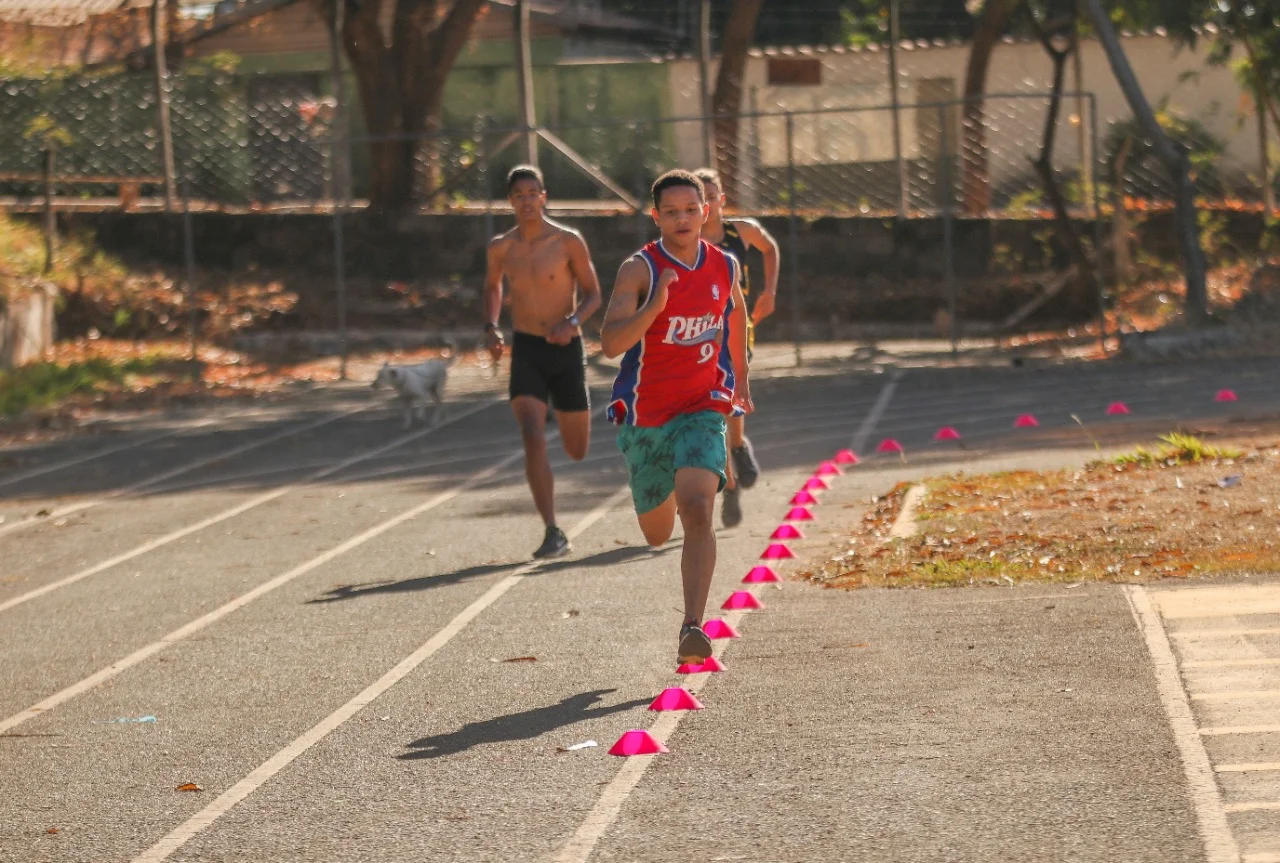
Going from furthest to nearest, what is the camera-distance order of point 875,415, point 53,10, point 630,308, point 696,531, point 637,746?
point 53,10, point 875,415, point 696,531, point 630,308, point 637,746

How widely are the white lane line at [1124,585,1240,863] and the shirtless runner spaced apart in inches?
137

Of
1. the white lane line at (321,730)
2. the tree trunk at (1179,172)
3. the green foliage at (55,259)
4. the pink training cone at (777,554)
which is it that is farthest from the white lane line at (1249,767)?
the green foliage at (55,259)

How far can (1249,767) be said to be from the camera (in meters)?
5.99

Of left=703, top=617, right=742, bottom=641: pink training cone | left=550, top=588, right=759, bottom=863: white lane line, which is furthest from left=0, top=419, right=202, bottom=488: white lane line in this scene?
left=550, top=588, right=759, bottom=863: white lane line

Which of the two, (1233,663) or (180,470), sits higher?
(1233,663)

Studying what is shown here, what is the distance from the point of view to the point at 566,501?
43.8ft

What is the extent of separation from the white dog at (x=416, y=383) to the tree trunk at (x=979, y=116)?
361 inches

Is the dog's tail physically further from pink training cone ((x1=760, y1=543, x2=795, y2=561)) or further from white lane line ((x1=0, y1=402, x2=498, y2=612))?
pink training cone ((x1=760, y1=543, x2=795, y2=561))

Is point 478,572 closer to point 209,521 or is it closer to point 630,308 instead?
point 209,521

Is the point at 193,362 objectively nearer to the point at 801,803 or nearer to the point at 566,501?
the point at 566,501

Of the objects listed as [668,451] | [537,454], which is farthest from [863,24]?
[668,451]

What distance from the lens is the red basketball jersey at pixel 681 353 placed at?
7664 millimetres

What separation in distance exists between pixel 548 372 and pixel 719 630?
3.04 metres

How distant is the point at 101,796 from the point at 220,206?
2302cm
